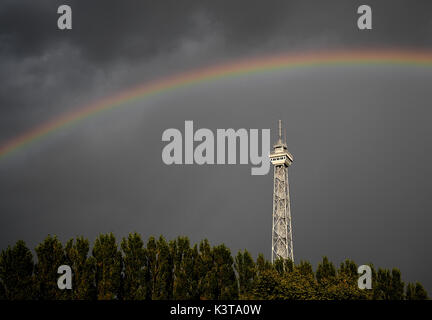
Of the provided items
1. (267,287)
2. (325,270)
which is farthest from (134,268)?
(325,270)

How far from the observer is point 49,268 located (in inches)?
1714

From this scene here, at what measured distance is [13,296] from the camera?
137 feet

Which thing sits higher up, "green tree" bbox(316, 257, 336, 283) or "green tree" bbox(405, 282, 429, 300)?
"green tree" bbox(316, 257, 336, 283)

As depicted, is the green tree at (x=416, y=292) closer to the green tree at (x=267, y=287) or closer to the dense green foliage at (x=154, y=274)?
the dense green foliage at (x=154, y=274)

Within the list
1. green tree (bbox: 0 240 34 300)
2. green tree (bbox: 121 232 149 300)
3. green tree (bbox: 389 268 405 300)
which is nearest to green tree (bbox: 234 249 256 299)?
green tree (bbox: 121 232 149 300)

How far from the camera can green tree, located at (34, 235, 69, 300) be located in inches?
1684

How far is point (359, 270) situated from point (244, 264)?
12195 millimetres

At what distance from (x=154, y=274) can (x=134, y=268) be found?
2.06 m

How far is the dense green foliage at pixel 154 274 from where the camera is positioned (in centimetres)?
4256

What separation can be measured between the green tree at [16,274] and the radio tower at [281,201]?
47.4 meters

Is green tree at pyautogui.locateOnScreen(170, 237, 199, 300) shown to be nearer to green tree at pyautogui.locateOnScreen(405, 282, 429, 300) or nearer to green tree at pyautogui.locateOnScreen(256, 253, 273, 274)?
green tree at pyautogui.locateOnScreen(256, 253, 273, 274)

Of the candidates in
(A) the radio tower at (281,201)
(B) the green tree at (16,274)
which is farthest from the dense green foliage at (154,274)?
(A) the radio tower at (281,201)

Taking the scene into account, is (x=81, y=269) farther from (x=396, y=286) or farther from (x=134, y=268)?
(x=396, y=286)
